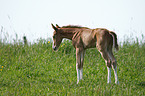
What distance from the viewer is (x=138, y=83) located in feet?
24.9

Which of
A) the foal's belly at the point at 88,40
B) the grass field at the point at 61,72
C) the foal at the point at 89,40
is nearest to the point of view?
the grass field at the point at 61,72

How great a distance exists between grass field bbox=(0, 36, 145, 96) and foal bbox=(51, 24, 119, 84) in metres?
0.66

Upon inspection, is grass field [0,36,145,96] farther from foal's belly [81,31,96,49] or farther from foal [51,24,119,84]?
foal's belly [81,31,96,49]

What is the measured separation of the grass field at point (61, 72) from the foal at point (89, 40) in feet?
2.15

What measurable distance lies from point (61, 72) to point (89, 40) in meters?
2.37

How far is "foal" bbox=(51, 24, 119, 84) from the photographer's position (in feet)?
22.8

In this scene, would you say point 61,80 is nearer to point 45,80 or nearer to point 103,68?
point 45,80

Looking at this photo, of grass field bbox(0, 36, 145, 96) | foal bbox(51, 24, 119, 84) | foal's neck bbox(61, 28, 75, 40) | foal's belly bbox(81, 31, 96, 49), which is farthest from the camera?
foal's neck bbox(61, 28, 75, 40)

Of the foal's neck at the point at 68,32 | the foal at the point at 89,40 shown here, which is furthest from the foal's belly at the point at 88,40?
the foal's neck at the point at 68,32

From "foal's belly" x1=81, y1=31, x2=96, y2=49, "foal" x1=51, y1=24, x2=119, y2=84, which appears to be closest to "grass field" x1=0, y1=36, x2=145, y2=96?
"foal" x1=51, y1=24, x2=119, y2=84

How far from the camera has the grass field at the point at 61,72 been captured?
20.9ft

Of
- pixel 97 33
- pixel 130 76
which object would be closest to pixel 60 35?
pixel 97 33

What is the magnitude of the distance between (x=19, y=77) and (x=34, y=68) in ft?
3.45

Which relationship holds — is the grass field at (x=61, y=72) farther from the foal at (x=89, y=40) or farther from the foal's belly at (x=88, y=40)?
the foal's belly at (x=88, y=40)
